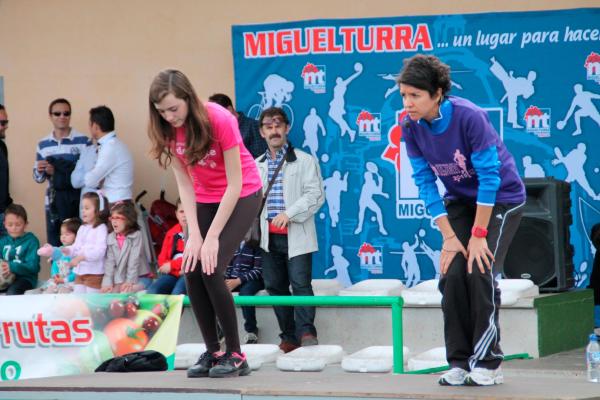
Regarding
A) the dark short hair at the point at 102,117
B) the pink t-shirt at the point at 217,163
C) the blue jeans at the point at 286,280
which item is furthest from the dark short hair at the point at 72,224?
the pink t-shirt at the point at 217,163

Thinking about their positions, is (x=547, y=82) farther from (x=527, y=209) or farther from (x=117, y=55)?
(x=117, y=55)

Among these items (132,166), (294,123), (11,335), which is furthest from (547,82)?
(11,335)

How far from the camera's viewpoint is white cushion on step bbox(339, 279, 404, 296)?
30.8 ft

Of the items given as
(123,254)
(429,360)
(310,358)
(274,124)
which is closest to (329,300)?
(429,360)

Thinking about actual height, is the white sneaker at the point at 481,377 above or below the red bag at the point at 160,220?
below

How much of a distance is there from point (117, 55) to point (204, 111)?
19.0ft

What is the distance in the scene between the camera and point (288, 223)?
9172 millimetres

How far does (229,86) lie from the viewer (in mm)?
10688

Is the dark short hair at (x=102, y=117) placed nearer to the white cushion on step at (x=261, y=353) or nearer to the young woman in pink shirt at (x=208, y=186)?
the white cushion on step at (x=261, y=353)

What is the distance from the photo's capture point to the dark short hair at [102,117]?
10.5m

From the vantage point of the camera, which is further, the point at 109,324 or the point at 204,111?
the point at 109,324

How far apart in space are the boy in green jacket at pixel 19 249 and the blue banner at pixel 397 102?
221 centimetres

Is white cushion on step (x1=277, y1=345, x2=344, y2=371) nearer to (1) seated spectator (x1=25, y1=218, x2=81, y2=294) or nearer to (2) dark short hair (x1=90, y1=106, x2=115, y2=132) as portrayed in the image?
(1) seated spectator (x1=25, y1=218, x2=81, y2=294)

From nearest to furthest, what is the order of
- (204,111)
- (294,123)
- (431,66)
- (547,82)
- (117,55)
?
(431,66) → (204,111) → (547,82) → (294,123) → (117,55)
